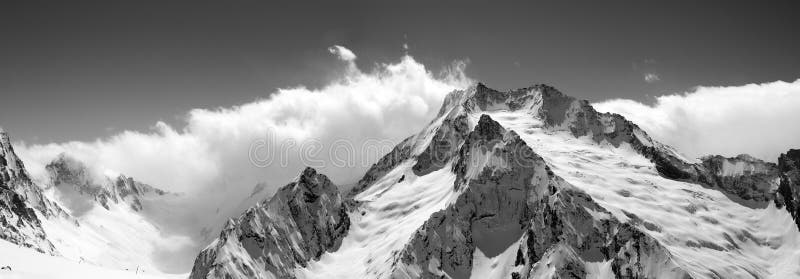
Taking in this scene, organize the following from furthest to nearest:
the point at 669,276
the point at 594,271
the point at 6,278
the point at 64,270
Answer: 1. the point at 594,271
2. the point at 669,276
3. the point at 64,270
4. the point at 6,278

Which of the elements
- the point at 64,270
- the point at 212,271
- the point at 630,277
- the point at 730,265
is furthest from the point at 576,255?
the point at 64,270

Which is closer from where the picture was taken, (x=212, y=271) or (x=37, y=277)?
(x=37, y=277)

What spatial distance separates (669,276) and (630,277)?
36.6 ft

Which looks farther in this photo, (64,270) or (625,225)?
(625,225)

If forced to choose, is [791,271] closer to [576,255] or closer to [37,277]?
[576,255]

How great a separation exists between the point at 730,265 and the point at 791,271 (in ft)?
63.8

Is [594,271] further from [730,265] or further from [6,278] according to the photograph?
[6,278]

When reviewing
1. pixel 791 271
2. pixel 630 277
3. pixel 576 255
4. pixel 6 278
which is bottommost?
pixel 791 271

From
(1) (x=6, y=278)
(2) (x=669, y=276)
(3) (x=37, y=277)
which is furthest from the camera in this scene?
(2) (x=669, y=276)

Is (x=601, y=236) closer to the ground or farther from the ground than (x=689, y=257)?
farther from the ground

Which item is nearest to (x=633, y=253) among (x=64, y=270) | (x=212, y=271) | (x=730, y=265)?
(x=730, y=265)

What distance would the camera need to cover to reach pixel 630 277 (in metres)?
179

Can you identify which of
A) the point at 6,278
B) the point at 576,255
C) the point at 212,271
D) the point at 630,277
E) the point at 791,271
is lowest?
the point at 791,271

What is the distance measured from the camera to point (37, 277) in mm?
80750
